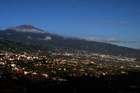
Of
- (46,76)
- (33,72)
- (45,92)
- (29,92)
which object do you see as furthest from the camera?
(33,72)

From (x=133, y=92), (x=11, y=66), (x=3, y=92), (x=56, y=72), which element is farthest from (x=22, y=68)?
(x=3, y=92)

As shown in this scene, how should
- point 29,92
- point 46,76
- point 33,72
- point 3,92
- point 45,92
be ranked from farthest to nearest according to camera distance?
point 33,72 < point 46,76 < point 45,92 < point 29,92 < point 3,92

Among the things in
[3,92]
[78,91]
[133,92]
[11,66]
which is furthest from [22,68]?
[3,92]

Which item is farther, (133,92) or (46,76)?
(46,76)

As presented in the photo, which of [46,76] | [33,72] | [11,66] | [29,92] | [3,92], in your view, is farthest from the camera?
[11,66]

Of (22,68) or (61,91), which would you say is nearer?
(61,91)

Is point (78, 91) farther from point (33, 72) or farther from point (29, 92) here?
point (33, 72)

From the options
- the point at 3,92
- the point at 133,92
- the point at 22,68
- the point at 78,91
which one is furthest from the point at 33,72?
the point at 3,92

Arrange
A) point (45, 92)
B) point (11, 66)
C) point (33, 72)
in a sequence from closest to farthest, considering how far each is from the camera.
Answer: point (45, 92)
point (33, 72)
point (11, 66)

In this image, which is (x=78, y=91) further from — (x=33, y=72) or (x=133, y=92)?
(x=33, y=72)
